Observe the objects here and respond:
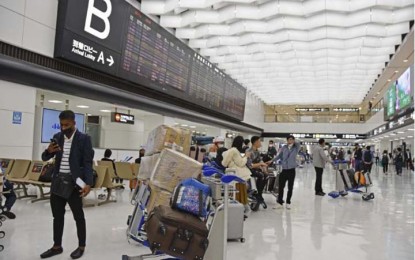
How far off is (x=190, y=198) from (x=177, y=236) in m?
0.36

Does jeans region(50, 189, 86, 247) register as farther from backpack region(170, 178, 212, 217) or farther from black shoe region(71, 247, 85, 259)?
backpack region(170, 178, 212, 217)

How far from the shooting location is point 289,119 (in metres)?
29.7

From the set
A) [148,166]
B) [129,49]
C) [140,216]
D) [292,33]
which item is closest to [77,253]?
[140,216]

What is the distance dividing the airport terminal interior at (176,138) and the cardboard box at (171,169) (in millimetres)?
10

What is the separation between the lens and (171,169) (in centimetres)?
359

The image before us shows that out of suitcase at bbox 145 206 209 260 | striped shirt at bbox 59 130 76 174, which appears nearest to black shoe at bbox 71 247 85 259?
striped shirt at bbox 59 130 76 174

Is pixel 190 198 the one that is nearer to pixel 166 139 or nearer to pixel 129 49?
pixel 166 139

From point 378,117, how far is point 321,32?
1731 cm

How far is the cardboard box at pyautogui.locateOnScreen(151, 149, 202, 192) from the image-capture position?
11.8 feet

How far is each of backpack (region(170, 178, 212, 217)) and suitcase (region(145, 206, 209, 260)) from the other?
0.44 ft

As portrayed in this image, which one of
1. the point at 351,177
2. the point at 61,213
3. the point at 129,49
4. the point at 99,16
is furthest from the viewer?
the point at 351,177

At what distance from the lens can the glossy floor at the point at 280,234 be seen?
13.6 feet

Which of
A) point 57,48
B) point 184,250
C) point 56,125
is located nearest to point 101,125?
point 56,125

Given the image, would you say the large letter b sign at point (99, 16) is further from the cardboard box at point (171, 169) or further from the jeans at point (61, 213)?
the cardboard box at point (171, 169)
